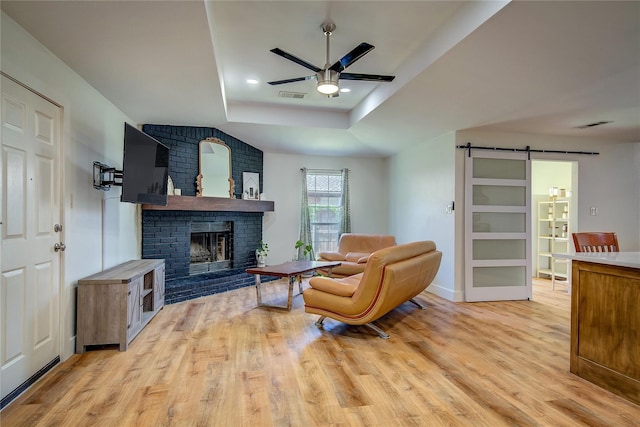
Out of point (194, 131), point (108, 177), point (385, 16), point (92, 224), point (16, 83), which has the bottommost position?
point (92, 224)

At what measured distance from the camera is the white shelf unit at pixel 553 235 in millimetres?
5816

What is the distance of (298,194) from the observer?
21.9ft

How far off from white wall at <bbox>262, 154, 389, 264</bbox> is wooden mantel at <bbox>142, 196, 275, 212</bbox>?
1.71ft

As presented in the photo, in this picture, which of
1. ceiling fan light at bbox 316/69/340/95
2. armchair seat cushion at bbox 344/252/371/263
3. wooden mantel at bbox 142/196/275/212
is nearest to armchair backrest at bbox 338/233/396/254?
armchair seat cushion at bbox 344/252/371/263

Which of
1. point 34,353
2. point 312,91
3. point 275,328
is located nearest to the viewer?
point 34,353

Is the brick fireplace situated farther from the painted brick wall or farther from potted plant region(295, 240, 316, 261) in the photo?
potted plant region(295, 240, 316, 261)

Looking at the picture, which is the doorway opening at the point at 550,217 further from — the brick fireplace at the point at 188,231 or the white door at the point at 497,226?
the brick fireplace at the point at 188,231

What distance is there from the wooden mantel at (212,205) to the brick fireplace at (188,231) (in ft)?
0.87

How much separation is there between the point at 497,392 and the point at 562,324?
2.01m

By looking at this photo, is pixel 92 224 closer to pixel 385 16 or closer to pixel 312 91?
pixel 312 91

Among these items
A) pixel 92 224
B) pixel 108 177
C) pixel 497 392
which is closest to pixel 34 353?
pixel 92 224

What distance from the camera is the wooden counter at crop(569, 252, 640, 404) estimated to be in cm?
210

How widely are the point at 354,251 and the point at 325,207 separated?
1374 mm

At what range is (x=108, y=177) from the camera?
3.43 m
